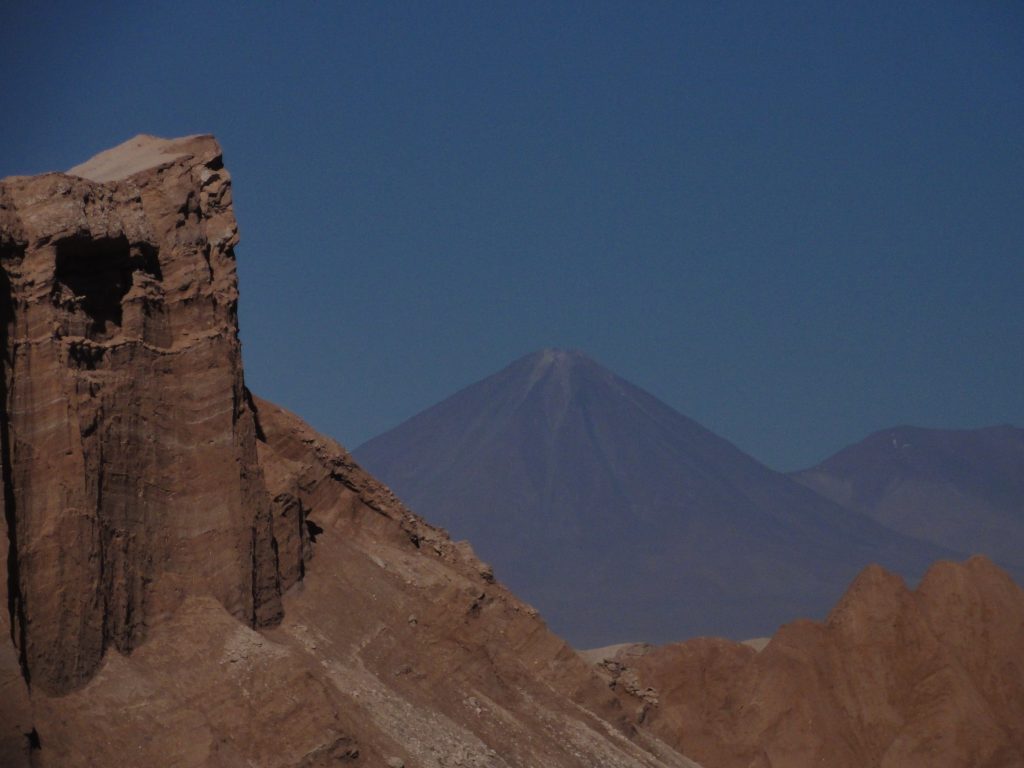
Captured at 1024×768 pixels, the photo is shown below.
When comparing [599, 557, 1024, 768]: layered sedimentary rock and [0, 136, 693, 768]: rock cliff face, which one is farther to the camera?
[599, 557, 1024, 768]: layered sedimentary rock

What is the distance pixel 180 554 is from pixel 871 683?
1771 inches

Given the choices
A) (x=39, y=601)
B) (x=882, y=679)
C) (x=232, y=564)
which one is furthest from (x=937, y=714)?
(x=39, y=601)

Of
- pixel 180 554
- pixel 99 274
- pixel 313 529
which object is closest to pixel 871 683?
pixel 313 529

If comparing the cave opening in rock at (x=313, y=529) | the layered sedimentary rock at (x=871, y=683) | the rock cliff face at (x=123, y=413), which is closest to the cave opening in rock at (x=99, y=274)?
the rock cliff face at (x=123, y=413)

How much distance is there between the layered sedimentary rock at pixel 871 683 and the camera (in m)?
96.4

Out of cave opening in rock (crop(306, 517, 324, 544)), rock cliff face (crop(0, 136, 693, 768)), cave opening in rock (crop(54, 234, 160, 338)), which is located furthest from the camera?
cave opening in rock (crop(306, 517, 324, 544))

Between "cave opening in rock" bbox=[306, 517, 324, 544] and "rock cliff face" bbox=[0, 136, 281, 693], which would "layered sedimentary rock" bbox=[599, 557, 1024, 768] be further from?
"rock cliff face" bbox=[0, 136, 281, 693]

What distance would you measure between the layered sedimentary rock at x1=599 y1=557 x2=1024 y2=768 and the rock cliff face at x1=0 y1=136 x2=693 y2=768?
2351cm

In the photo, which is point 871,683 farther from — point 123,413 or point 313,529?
point 123,413

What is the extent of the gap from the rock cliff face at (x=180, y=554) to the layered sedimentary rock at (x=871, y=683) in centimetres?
2351

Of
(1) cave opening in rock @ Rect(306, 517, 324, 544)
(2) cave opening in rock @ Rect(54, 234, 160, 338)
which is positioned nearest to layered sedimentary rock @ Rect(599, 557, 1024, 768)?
(1) cave opening in rock @ Rect(306, 517, 324, 544)

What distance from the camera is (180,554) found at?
61.8 metres

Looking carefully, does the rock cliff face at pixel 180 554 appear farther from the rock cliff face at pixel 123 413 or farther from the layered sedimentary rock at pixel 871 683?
the layered sedimentary rock at pixel 871 683

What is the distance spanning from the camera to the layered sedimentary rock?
→ 96.4m
